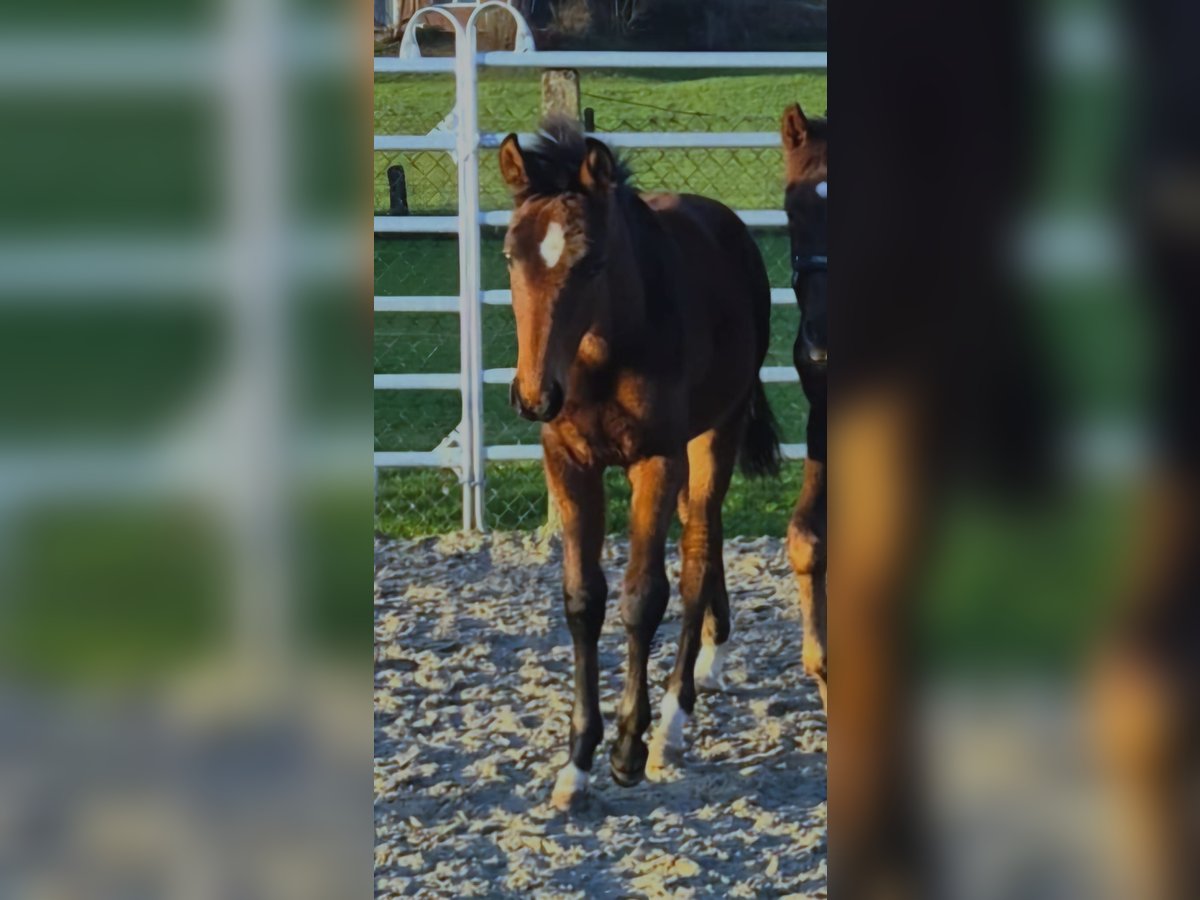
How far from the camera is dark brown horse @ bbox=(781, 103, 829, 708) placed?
2.92 meters

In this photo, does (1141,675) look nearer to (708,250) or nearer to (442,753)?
(708,250)

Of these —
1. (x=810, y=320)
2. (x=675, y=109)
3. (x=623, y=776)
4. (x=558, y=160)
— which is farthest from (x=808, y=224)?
(x=623, y=776)

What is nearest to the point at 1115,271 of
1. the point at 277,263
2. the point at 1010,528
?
the point at 1010,528

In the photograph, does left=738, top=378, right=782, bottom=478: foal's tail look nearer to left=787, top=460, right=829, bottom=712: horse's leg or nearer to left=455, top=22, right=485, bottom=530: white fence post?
left=787, top=460, right=829, bottom=712: horse's leg

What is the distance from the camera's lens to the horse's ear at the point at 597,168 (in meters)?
2.69

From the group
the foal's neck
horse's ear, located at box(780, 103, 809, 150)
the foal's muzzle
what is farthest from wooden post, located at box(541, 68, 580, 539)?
the foal's muzzle

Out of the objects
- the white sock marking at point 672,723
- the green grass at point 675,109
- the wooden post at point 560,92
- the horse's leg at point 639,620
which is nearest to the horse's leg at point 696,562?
the white sock marking at point 672,723

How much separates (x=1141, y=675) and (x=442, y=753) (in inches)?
61.4

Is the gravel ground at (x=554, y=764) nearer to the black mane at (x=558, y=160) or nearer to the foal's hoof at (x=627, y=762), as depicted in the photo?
the foal's hoof at (x=627, y=762)

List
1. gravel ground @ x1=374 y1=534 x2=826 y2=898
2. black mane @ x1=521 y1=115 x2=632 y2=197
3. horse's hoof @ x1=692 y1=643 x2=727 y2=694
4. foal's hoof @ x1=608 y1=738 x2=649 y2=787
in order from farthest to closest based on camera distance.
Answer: horse's hoof @ x1=692 y1=643 x2=727 y2=694 → foal's hoof @ x1=608 y1=738 x2=649 y2=787 → gravel ground @ x1=374 y1=534 x2=826 y2=898 → black mane @ x1=521 y1=115 x2=632 y2=197

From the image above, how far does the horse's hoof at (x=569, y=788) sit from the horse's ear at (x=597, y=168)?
46.7 inches

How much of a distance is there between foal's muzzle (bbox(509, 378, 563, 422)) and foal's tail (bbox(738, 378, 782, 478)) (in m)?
0.69

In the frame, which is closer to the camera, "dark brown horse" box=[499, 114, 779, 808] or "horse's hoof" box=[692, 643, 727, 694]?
"dark brown horse" box=[499, 114, 779, 808]

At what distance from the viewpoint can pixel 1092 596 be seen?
2320mm
